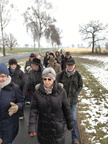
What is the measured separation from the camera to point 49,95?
2477 mm

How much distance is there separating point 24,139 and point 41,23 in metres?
29.4

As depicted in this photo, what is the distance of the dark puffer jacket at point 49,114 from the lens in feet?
8.06

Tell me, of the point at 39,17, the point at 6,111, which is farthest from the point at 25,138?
the point at 39,17

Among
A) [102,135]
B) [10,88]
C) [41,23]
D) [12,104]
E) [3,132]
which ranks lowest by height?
[102,135]

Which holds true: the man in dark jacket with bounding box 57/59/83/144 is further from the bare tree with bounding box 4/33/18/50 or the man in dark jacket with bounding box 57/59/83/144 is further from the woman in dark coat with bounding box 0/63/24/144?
the bare tree with bounding box 4/33/18/50

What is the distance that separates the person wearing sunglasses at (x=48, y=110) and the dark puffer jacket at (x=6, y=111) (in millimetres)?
333

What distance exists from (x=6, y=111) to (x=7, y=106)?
9 centimetres

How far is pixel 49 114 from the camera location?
8.10 feet

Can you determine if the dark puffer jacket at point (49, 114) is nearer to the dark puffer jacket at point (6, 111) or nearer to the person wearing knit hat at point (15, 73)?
the dark puffer jacket at point (6, 111)

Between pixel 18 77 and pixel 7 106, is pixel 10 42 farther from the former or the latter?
pixel 7 106

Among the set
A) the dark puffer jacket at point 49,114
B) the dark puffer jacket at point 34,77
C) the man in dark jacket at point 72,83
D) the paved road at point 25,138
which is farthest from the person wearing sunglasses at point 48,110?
the dark puffer jacket at point 34,77

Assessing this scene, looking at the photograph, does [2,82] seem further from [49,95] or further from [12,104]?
[49,95]

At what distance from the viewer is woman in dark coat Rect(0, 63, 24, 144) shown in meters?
2.52

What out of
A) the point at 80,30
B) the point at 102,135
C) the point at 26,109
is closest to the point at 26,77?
the point at 26,109
